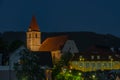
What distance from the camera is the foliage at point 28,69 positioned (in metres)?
Answer: 58.1

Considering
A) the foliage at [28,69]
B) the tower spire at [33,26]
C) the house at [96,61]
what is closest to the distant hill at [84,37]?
the tower spire at [33,26]

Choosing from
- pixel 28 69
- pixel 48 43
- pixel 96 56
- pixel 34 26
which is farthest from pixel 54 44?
pixel 28 69

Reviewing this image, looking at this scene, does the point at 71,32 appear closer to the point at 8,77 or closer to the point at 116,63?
the point at 116,63

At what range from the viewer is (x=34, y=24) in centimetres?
11862

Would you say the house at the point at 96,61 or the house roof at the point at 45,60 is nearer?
the house roof at the point at 45,60

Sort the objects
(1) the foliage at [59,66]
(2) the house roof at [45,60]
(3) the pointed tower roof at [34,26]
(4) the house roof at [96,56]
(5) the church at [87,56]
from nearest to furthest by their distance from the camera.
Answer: (1) the foliage at [59,66] → (2) the house roof at [45,60] → (5) the church at [87,56] → (4) the house roof at [96,56] → (3) the pointed tower roof at [34,26]

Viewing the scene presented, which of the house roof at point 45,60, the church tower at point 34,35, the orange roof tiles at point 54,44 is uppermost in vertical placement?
the church tower at point 34,35

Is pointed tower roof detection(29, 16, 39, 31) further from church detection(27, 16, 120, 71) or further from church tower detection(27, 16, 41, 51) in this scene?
church detection(27, 16, 120, 71)

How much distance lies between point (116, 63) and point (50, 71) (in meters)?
22.7

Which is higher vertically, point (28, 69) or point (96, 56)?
point (96, 56)

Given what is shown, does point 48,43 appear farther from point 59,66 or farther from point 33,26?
point 59,66

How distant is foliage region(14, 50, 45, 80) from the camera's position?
5812 cm

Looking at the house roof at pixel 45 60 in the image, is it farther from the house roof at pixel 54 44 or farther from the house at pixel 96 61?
the house roof at pixel 54 44

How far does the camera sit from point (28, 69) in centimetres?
5834
